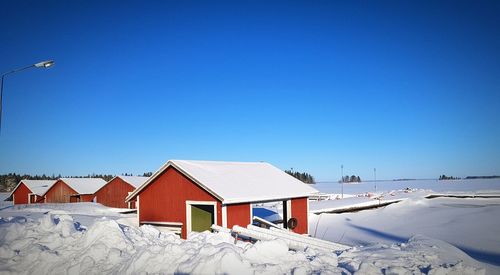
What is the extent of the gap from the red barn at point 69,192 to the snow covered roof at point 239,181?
36.3m

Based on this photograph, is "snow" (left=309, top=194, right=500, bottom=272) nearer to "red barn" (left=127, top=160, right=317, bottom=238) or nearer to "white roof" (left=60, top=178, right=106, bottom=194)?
"red barn" (left=127, top=160, right=317, bottom=238)

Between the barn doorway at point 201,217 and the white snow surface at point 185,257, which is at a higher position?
the white snow surface at point 185,257

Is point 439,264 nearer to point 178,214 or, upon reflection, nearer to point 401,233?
point 178,214

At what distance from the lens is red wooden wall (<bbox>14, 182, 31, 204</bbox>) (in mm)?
55219

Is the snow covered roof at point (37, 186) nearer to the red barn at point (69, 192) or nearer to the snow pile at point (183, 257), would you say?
the red barn at point (69, 192)

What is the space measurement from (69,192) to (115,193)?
380 inches

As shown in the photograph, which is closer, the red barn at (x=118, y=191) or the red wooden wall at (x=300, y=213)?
the red wooden wall at (x=300, y=213)

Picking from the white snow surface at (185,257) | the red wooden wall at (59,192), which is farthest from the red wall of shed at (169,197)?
the red wooden wall at (59,192)

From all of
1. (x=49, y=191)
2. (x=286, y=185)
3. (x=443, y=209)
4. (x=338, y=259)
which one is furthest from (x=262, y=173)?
(x=49, y=191)

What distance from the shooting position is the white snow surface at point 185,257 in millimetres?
7098

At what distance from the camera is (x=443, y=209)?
34906 millimetres

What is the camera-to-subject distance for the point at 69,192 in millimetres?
50344

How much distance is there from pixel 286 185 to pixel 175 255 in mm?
13621

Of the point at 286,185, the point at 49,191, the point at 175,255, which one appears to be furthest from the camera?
the point at 49,191
